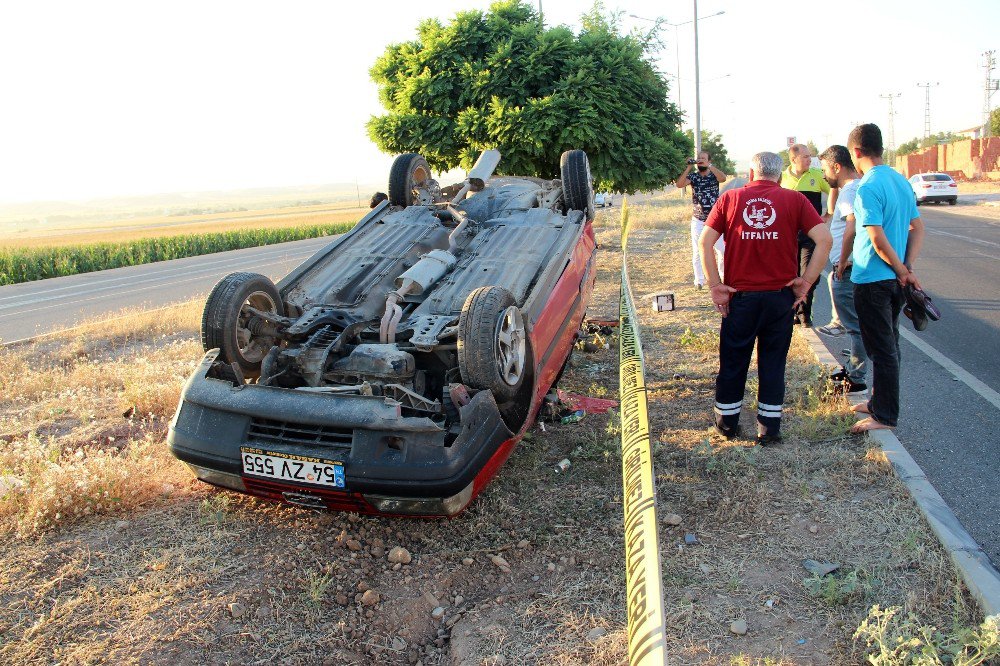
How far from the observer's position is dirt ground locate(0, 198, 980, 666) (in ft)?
10.3

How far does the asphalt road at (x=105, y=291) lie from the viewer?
1361 centimetres

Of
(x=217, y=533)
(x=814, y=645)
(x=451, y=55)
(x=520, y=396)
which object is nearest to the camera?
(x=814, y=645)

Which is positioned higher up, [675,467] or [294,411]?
[294,411]

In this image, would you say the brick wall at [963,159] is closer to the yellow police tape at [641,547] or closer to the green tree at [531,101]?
the green tree at [531,101]

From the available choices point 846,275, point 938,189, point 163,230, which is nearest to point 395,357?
point 846,275

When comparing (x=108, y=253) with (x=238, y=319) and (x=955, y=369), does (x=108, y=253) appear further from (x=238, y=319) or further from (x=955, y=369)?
(x=955, y=369)

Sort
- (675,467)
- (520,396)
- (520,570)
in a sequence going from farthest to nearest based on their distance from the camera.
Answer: (675,467)
(520,396)
(520,570)

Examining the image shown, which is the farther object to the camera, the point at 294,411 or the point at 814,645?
the point at 294,411

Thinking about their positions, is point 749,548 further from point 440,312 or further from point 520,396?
point 440,312

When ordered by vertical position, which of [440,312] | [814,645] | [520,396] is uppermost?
[440,312]

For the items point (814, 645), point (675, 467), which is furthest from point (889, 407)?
point (814, 645)

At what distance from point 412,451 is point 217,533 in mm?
1332

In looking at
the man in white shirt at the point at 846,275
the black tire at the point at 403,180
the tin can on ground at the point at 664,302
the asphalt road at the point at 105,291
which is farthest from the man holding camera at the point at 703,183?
the asphalt road at the point at 105,291

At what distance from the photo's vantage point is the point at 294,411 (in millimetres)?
3818
